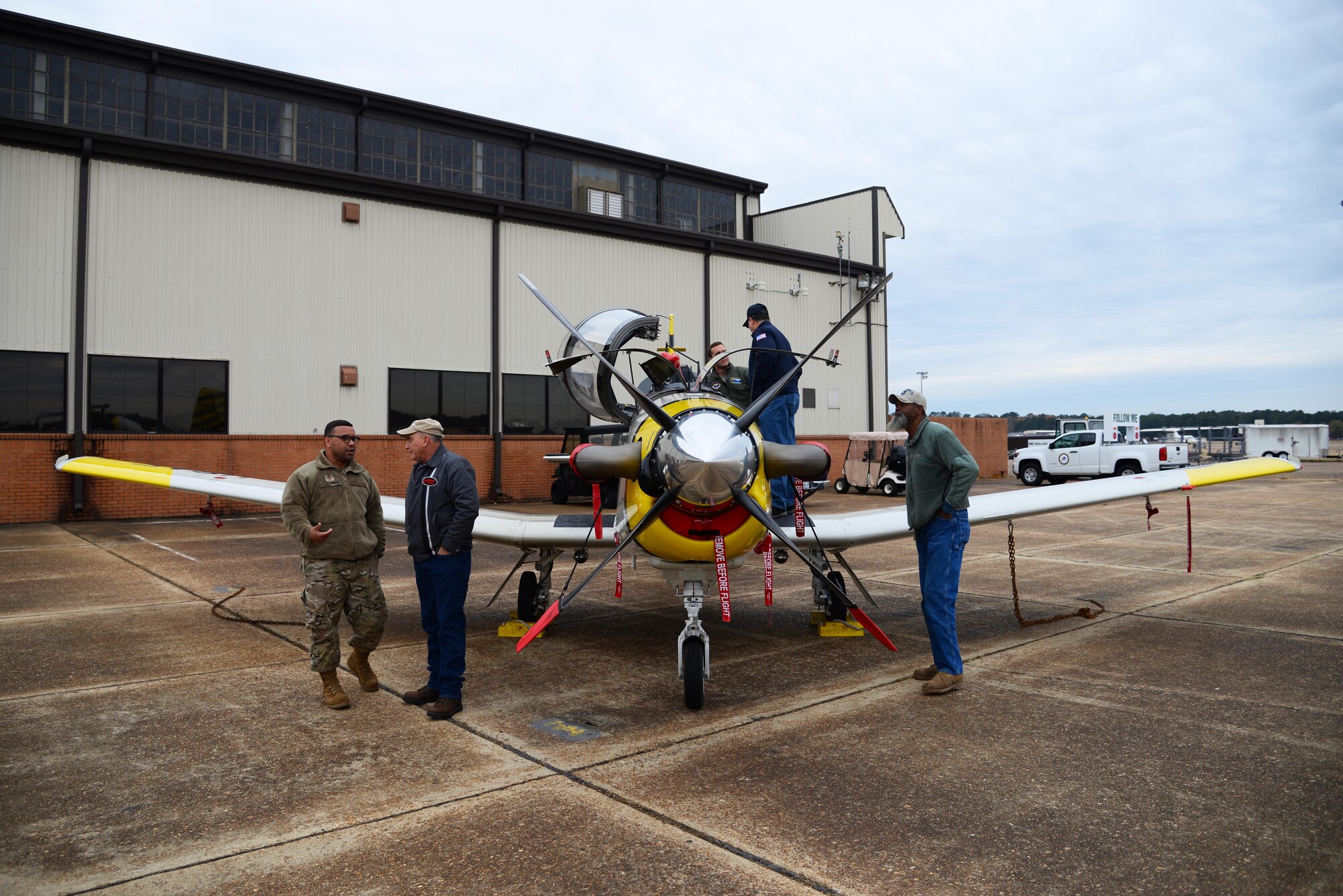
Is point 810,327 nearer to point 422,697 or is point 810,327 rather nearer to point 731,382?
point 731,382

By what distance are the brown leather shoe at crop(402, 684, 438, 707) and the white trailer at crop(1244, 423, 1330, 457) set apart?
53.3 metres

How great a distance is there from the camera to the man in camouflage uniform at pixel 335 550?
16.1ft

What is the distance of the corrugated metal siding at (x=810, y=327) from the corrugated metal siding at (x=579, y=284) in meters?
1.14

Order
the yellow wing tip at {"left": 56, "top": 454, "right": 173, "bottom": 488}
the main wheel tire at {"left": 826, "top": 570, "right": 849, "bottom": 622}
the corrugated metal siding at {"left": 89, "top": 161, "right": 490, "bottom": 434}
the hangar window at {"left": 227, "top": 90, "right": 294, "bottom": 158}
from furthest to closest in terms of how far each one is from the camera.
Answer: the hangar window at {"left": 227, "top": 90, "right": 294, "bottom": 158}, the corrugated metal siding at {"left": 89, "top": 161, "right": 490, "bottom": 434}, the yellow wing tip at {"left": 56, "top": 454, "right": 173, "bottom": 488}, the main wheel tire at {"left": 826, "top": 570, "right": 849, "bottom": 622}

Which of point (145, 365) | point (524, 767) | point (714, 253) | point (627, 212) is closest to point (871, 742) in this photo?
point (524, 767)

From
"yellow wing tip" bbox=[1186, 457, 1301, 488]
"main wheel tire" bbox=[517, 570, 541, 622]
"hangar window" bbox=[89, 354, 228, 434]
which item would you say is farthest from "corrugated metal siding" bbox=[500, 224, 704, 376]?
"yellow wing tip" bbox=[1186, 457, 1301, 488]

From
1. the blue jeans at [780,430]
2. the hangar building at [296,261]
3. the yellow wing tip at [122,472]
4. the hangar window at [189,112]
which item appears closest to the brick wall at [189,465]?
the hangar building at [296,261]

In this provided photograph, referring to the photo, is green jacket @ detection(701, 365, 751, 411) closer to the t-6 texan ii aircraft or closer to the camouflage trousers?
the t-6 texan ii aircraft

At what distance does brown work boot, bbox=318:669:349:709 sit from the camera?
495cm

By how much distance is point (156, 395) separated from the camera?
16547 mm

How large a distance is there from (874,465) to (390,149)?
16.9m

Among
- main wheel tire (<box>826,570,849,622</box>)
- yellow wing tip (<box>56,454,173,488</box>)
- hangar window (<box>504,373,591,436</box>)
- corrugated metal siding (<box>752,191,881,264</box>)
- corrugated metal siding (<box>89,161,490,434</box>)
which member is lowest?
main wheel tire (<box>826,570,849,622</box>)

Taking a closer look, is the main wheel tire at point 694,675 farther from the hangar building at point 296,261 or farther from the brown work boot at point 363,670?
the hangar building at point 296,261

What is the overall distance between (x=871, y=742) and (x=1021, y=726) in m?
0.96
